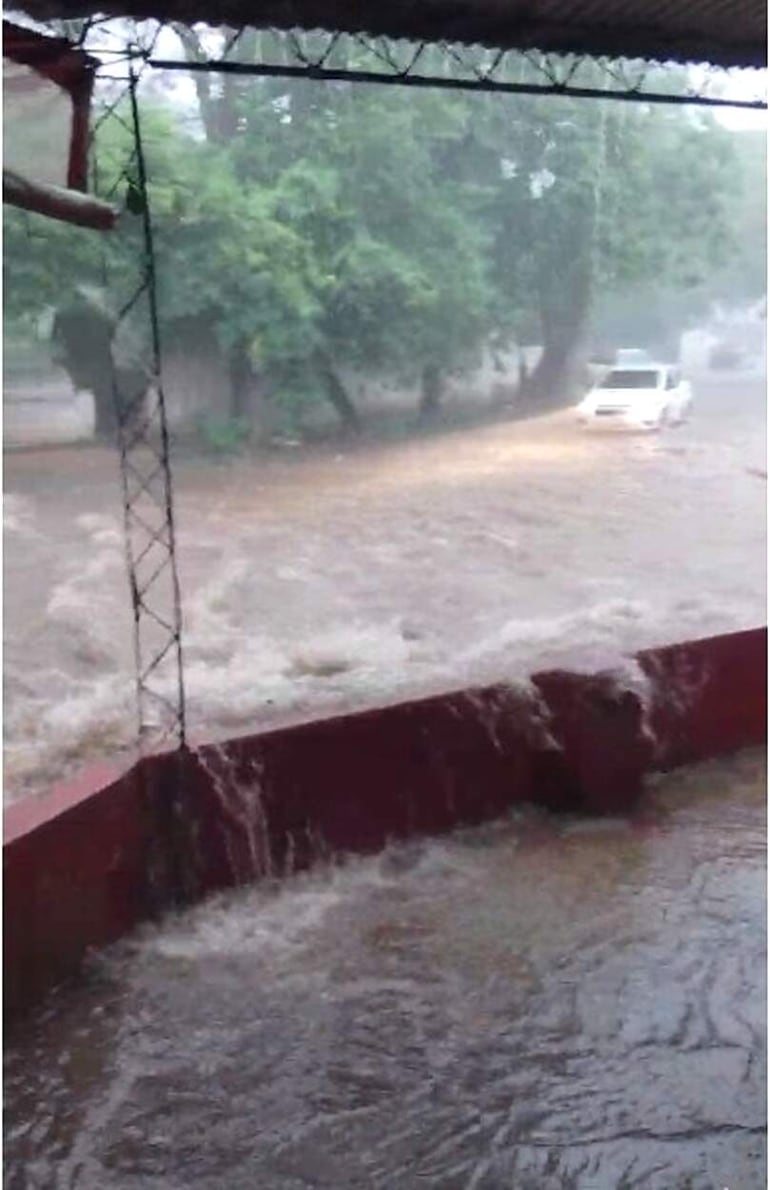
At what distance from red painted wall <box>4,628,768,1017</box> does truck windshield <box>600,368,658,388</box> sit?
Result: 1026cm

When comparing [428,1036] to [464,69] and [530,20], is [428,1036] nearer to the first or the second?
[530,20]

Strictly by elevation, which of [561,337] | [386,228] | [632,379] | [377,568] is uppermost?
[386,228]

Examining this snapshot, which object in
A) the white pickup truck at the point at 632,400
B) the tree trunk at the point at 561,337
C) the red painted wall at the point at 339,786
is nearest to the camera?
the red painted wall at the point at 339,786

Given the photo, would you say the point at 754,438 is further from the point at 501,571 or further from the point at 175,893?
the point at 175,893

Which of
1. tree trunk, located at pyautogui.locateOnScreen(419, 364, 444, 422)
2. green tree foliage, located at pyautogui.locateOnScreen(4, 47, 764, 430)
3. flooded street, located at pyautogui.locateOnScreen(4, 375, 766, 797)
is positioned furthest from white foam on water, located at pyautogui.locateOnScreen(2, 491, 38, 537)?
tree trunk, located at pyautogui.locateOnScreen(419, 364, 444, 422)

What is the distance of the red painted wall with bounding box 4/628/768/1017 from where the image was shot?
151 inches

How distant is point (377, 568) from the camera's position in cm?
1138

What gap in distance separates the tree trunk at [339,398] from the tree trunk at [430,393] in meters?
0.93

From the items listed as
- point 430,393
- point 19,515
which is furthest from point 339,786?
point 430,393

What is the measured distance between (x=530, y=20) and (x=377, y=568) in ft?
22.8

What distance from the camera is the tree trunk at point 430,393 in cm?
1450

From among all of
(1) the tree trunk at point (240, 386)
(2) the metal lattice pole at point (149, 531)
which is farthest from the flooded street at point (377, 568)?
(1) the tree trunk at point (240, 386)

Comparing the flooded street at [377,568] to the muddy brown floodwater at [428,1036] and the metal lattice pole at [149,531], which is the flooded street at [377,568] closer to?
the metal lattice pole at [149,531]

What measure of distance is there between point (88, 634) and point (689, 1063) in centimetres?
616
